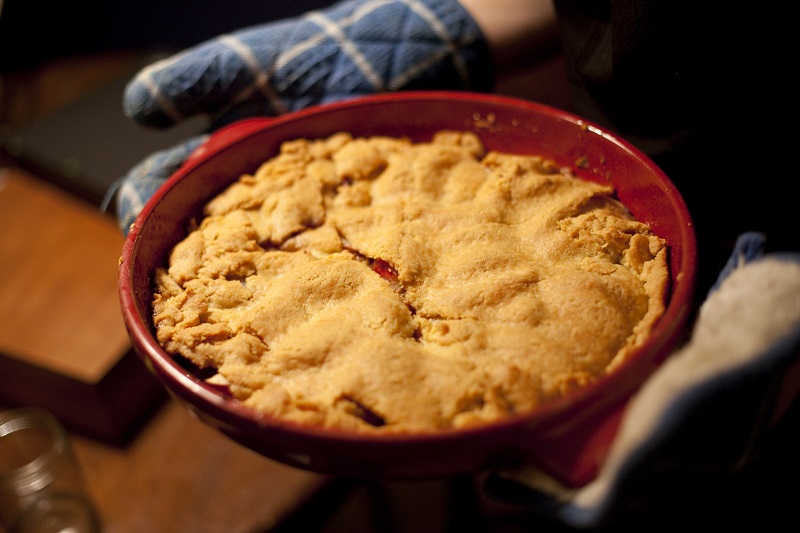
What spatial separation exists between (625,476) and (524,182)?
1.67 feet

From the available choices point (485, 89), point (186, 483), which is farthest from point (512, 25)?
point (186, 483)

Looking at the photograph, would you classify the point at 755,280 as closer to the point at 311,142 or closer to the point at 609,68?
the point at 609,68

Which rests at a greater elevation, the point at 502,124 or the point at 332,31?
the point at 332,31

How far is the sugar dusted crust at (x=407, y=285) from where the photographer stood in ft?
2.25

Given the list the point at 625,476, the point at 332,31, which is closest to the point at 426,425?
the point at 625,476

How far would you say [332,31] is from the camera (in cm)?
116

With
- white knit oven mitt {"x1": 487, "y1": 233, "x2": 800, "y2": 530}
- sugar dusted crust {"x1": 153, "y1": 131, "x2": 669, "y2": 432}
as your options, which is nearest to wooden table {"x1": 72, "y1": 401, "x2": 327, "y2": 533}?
sugar dusted crust {"x1": 153, "y1": 131, "x2": 669, "y2": 432}

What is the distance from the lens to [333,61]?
1.14m

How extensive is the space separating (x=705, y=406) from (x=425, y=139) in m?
0.69

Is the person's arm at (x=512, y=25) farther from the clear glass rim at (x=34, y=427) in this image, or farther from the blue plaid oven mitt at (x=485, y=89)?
the clear glass rim at (x=34, y=427)

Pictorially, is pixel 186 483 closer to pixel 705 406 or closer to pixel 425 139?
pixel 425 139

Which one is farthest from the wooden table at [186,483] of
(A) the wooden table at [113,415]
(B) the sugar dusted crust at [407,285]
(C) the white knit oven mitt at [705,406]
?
(C) the white knit oven mitt at [705,406]

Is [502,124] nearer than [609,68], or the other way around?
[609,68]

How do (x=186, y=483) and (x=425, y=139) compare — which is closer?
(x=425, y=139)
